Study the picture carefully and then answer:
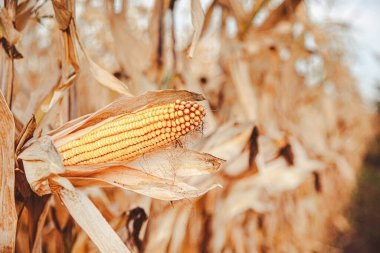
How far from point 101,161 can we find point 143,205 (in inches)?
15.4

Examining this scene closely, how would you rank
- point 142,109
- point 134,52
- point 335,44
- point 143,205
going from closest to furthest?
point 142,109 → point 143,205 → point 134,52 → point 335,44

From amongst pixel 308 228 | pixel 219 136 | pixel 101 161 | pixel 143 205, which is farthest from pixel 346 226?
pixel 101 161

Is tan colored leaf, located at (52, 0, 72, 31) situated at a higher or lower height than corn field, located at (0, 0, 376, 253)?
higher

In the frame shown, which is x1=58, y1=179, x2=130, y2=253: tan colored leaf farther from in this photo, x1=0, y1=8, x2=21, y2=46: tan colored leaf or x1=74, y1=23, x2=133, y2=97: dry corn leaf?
x1=0, y1=8, x2=21, y2=46: tan colored leaf

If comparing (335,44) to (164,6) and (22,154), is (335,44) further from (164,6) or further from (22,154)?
(22,154)

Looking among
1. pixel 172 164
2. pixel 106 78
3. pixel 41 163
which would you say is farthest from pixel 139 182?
pixel 106 78

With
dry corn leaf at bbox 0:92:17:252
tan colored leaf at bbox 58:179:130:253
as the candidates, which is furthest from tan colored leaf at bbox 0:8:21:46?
tan colored leaf at bbox 58:179:130:253

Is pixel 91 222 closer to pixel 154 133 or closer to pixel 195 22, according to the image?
pixel 154 133

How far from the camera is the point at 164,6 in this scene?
1.95m

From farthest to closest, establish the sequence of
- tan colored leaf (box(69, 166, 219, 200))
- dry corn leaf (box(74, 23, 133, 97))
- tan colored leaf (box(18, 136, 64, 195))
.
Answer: dry corn leaf (box(74, 23, 133, 97))
tan colored leaf (box(69, 166, 219, 200))
tan colored leaf (box(18, 136, 64, 195))

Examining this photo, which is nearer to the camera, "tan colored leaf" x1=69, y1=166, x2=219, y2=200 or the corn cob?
the corn cob

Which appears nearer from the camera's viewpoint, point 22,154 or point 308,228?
point 22,154

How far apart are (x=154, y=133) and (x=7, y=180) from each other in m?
0.42

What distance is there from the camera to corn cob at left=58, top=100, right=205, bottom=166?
0.98m
